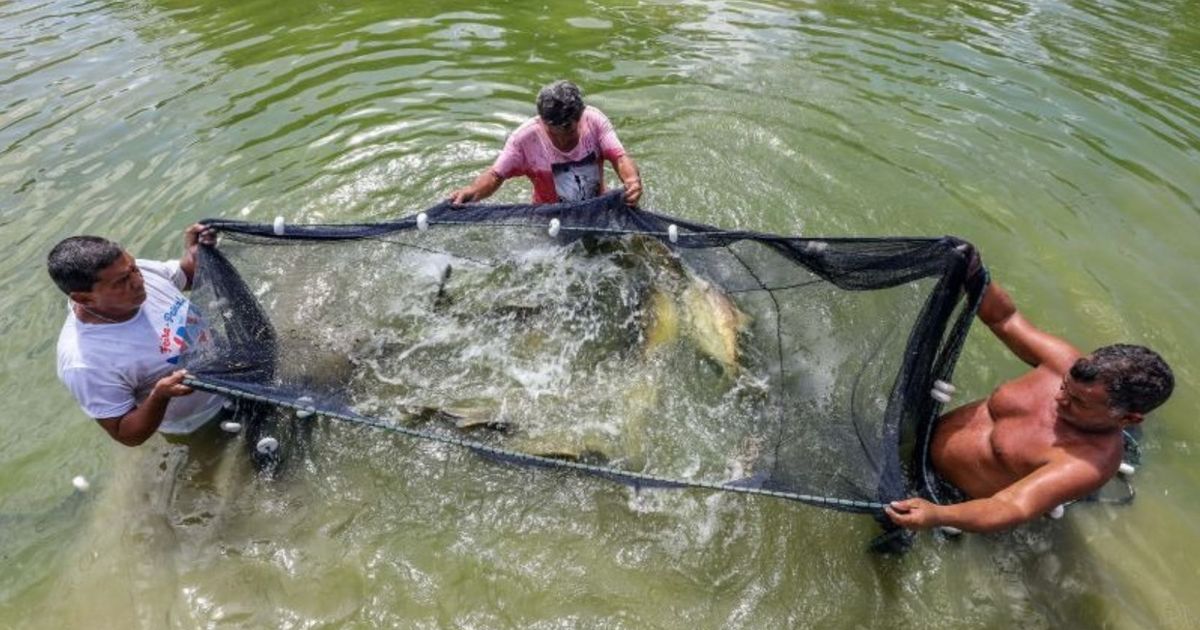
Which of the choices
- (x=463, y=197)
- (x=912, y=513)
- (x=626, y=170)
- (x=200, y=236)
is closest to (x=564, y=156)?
(x=626, y=170)

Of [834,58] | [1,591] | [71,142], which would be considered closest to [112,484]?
[1,591]

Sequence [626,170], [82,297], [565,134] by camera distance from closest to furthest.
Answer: [82,297]
[565,134]
[626,170]

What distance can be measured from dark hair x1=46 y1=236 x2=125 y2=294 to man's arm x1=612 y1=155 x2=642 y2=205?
9.10 feet

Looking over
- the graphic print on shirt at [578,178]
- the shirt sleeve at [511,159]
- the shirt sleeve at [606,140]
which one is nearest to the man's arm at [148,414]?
the shirt sleeve at [511,159]

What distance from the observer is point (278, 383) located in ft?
12.3

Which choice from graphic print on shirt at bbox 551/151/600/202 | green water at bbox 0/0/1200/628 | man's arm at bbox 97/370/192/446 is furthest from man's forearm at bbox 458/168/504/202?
man's arm at bbox 97/370/192/446

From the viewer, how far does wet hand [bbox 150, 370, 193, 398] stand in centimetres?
320

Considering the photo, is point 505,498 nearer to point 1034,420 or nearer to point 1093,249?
point 1034,420

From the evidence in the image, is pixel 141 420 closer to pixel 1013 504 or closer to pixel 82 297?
pixel 82 297

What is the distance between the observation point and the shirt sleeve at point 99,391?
323 cm

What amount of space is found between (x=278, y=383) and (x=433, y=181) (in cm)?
340

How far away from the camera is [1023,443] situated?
131 inches

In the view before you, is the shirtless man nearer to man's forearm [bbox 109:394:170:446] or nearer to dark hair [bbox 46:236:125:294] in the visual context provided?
man's forearm [bbox 109:394:170:446]

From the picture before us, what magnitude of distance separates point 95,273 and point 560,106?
279 cm
